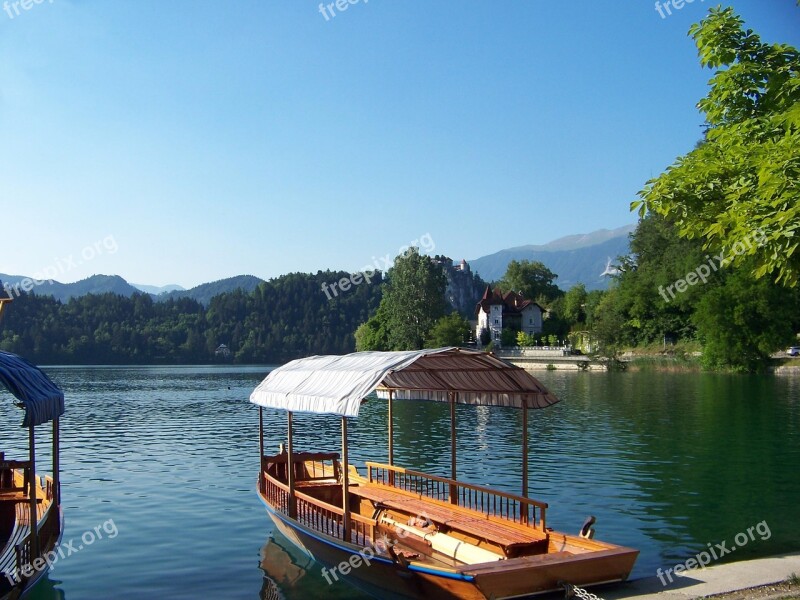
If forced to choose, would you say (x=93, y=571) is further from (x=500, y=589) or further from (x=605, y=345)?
(x=605, y=345)

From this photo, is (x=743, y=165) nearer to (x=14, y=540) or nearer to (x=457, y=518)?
(x=457, y=518)

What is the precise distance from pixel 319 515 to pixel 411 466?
12647 millimetres

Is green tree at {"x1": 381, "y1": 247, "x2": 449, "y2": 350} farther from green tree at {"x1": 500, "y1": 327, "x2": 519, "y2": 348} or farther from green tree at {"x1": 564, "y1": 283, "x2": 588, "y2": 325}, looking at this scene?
green tree at {"x1": 564, "y1": 283, "x2": 588, "y2": 325}

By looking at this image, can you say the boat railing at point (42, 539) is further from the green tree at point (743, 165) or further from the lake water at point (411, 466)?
the green tree at point (743, 165)

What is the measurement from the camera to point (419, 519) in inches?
615

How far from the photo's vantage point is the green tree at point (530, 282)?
152 metres

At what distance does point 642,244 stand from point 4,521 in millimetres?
104776

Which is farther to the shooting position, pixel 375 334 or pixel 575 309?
pixel 575 309

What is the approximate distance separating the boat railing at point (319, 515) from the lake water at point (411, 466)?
3.26 feet

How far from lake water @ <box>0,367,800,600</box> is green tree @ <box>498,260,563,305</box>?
95954 millimetres

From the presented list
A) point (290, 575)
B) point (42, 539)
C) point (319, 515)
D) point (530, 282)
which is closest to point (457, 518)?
point (319, 515)

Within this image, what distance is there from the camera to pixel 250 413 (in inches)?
2090

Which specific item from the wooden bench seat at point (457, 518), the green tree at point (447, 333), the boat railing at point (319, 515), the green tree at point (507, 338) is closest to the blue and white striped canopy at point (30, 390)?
the boat railing at point (319, 515)

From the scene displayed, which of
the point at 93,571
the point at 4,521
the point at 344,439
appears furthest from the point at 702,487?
the point at 4,521
